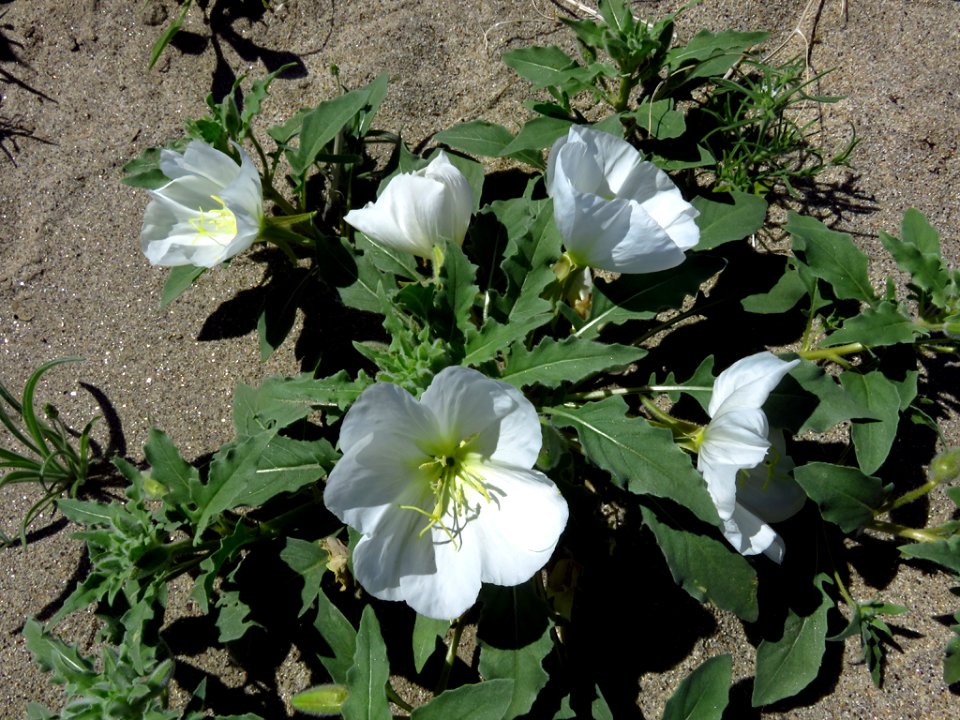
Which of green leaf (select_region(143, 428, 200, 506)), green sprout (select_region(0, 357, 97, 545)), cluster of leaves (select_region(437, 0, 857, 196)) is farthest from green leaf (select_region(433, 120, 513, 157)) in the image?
green sprout (select_region(0, 357, 97, 545))

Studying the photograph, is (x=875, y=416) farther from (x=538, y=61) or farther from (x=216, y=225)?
(x=216, y=225)

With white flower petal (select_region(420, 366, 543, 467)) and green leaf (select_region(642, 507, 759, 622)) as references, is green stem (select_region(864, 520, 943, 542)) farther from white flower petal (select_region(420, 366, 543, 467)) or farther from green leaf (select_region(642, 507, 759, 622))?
white flower petal (select_region(420, 366, 543, 467))

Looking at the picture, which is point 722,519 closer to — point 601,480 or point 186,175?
point 601,480

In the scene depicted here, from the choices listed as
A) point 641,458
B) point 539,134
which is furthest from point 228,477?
point 539,134

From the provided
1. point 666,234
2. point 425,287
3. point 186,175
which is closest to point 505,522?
point 425,287

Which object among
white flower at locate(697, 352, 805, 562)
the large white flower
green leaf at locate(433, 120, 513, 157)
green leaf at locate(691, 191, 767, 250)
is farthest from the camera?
green leaf at locate(433, 120, 513, 157)

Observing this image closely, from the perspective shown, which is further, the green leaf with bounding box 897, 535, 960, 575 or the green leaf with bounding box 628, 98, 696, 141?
the green leaf with bounding box 628, 98, 696, 141

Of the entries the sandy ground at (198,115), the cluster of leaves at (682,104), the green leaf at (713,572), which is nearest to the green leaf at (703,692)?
the green leaf at (713,572)
